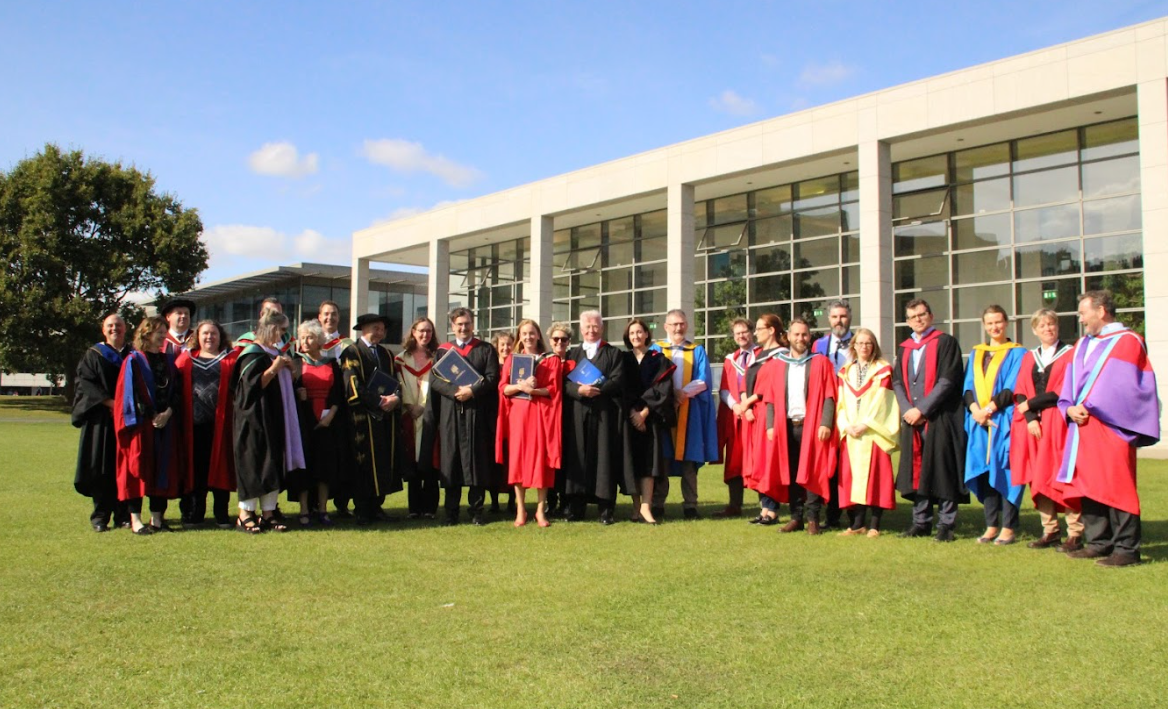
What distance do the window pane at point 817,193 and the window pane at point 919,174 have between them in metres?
1.49

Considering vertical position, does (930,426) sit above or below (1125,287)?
below

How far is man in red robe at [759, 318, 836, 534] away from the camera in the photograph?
775cm

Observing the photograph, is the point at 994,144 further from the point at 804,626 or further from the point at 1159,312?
the point at 804,626

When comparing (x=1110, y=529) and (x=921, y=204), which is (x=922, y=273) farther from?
(x=1110, y=529)

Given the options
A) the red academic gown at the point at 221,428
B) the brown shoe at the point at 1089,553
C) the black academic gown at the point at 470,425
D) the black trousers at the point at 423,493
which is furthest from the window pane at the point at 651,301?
the brown shoe at the point at 1089,553

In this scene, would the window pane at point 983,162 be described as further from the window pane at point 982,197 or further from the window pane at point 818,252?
the window pane at point 818,252

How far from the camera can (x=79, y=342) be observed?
33.5 meters

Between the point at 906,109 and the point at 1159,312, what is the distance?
20.3ft

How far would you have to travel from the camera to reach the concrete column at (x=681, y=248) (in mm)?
22578

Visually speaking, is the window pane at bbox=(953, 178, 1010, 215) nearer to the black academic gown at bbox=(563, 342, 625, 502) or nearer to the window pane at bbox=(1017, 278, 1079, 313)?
the window pane at bbox=(1017, 278, 1079, 313)

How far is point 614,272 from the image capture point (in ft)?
91.2

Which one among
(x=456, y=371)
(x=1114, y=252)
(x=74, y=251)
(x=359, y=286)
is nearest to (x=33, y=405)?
(x=74, y=251)

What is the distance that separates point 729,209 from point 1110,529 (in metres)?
18.8

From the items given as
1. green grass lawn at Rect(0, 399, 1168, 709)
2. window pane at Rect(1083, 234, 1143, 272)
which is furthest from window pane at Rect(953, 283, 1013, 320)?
green grass lawn at Rect(0, 399, 1168, 709)
